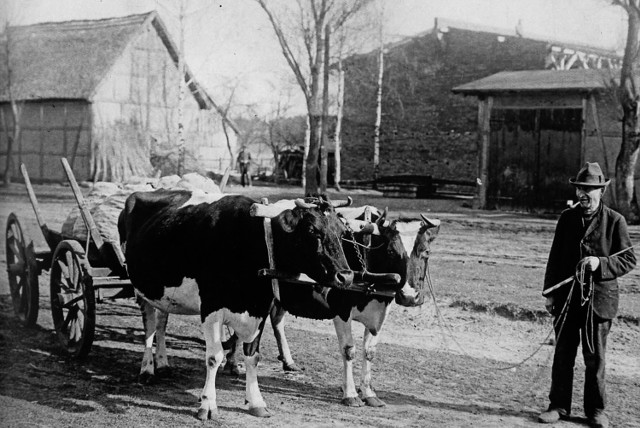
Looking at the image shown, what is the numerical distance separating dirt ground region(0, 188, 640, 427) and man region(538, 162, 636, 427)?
27 centimetres

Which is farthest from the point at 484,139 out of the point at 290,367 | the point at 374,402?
the point at 374,402

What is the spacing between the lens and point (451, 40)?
36.3 metres

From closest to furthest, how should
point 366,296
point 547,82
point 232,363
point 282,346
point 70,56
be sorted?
point 366,296 < point 232,363 < point 282,346 < point 547,82 < point 70,56

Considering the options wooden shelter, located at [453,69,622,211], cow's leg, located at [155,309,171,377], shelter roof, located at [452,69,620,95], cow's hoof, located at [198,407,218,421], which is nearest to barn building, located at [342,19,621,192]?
shelter roof, located at [452,69,620,95]

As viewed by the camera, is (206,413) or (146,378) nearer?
(206,413)

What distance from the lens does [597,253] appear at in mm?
6707

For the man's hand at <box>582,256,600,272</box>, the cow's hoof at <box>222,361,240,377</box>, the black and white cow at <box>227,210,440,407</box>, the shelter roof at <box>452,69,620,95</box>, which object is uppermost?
the shelter roof at <box>452,69,620,95</box>

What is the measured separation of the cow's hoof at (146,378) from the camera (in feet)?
24.7

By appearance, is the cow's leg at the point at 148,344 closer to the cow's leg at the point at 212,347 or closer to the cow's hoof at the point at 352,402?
the cow's leg at the point at 212,347

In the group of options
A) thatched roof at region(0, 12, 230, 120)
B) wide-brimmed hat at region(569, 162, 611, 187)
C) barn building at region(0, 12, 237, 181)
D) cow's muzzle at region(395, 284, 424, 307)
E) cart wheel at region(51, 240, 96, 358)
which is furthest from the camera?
barn building at region(0, 12, 237, 181)

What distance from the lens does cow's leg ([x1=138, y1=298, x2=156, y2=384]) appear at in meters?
7.62

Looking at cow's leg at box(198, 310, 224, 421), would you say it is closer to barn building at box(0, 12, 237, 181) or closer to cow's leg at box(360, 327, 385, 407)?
cow's leg at box(360, 327, 385, 407)

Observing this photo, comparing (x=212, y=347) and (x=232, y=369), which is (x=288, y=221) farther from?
(x=232, y=369)

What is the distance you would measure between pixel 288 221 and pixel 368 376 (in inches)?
66.3
